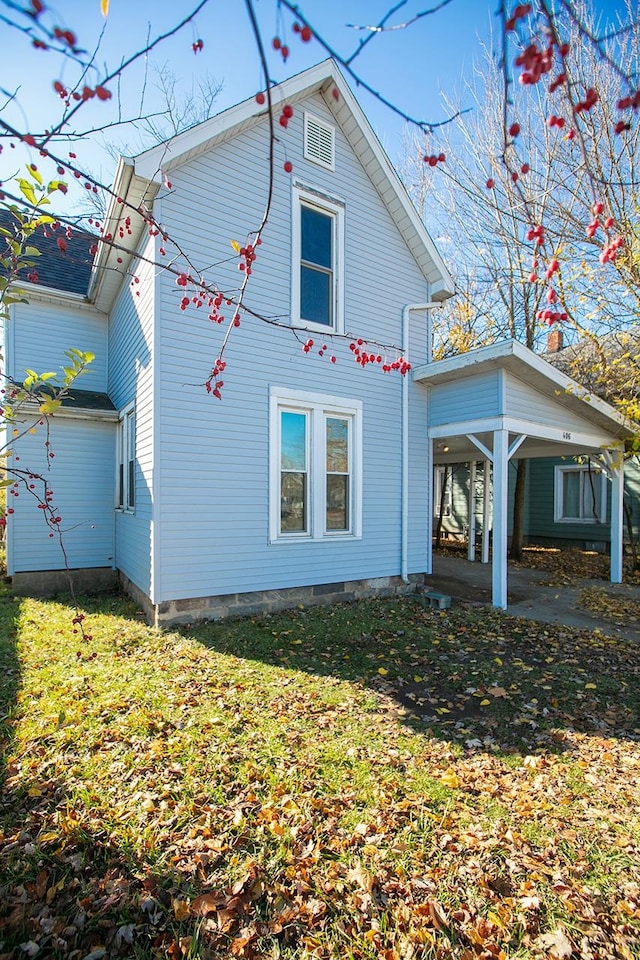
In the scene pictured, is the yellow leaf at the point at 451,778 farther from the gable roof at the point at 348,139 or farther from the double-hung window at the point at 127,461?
the gable roof at the point at 348,139

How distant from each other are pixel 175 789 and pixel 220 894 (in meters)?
0.80

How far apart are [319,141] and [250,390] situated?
4336mm

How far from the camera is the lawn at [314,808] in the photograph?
82.9 inches

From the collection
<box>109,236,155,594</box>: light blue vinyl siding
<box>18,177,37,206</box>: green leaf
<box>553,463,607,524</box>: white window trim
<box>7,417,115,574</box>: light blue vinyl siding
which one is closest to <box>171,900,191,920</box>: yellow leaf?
<box>18,177,37,206</box>: green leaf

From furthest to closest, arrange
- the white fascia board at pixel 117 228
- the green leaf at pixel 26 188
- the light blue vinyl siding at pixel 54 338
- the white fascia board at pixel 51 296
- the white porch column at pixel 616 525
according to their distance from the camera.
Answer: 1. the white porch column at pixel 616 525
2. the light blue vinyl siding at pixel 54 338
3. the white fascia board at pixel 51 296
4. the white fascia board at pixel 117 228
5. the green leaf at pixel 26 188

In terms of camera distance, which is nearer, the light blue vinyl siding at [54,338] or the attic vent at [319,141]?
the attic vent at [319,141]

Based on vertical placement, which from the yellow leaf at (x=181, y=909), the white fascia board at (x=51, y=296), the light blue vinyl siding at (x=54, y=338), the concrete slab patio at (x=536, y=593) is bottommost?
the concrete slab patio at (x=536, y=593)

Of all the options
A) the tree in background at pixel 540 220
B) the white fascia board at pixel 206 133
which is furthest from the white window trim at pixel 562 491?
the white fascia board at pixel 206 133

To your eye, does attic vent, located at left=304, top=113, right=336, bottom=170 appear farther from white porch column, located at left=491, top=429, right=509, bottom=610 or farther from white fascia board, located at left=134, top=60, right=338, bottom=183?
white porch column, located at left=491, top=429, right=509, bottom=610

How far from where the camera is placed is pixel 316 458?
7.54m

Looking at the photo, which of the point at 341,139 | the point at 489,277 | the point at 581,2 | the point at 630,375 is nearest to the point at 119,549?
the point at 341,139

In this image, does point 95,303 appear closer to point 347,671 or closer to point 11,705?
point 11,705

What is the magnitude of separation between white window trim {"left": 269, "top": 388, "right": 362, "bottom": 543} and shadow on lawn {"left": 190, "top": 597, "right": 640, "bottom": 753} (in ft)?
3.93

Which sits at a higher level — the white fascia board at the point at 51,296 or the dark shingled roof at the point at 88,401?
the white fascia board at the point at 51,296
